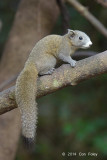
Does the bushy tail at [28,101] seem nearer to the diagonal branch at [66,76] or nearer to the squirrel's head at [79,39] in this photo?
the diagonal branch at [66,76]

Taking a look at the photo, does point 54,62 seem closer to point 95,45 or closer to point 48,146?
point 95,45

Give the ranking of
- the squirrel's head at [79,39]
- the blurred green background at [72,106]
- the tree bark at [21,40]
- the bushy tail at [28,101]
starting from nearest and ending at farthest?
the bushy tail at [28,101] < the squirrel's head at [79,39] < the tree bark at [21,40] < the blurred green background at [72,106]

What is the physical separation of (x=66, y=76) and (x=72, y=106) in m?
3.27

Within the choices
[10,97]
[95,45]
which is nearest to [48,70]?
[10,97]

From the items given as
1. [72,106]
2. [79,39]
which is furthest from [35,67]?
[72,106]

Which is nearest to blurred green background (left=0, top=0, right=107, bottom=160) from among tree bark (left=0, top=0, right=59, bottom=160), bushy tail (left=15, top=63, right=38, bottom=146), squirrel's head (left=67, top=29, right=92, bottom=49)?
tree bark (left=0, top=0, right=59, bottom=160)

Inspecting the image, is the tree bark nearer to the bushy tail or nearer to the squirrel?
the squirrel

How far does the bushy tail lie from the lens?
261 centimetres

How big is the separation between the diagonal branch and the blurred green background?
2.31 m

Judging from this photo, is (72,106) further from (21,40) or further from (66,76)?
(66,76)

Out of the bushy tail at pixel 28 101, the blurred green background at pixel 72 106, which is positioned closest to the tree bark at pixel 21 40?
the blurred green background at pixel 72 106

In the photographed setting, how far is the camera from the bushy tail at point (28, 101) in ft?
8.55

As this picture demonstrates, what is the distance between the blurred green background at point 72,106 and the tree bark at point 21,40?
1.62ft

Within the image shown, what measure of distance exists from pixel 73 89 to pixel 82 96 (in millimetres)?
248
